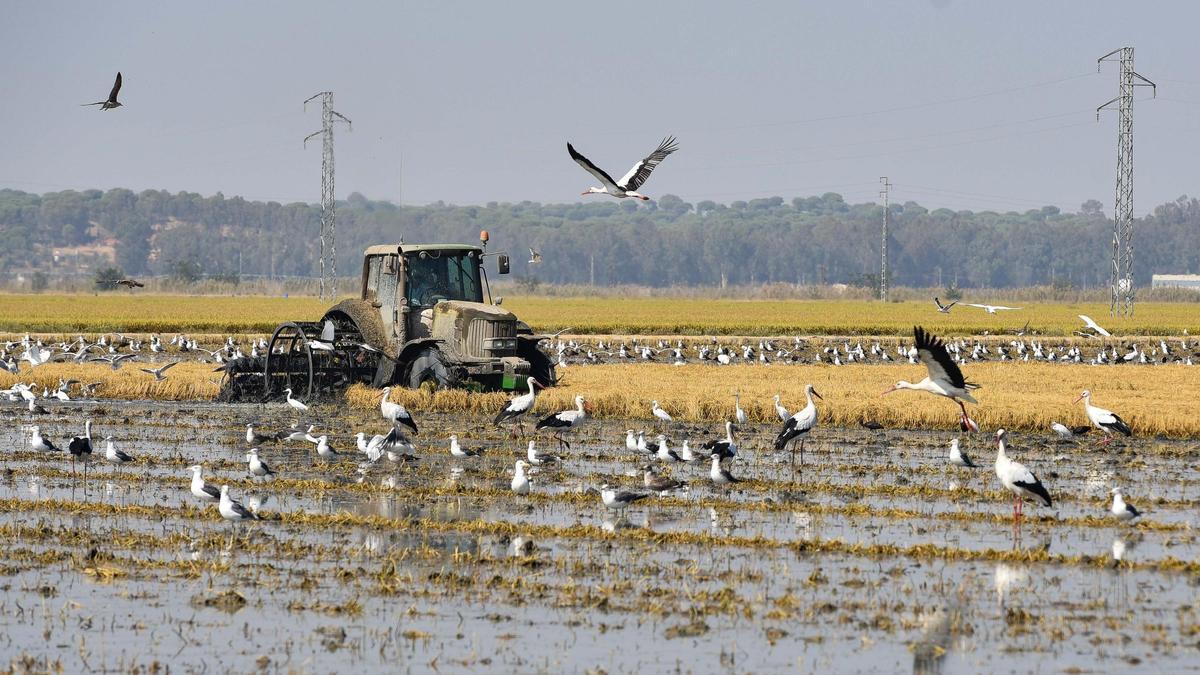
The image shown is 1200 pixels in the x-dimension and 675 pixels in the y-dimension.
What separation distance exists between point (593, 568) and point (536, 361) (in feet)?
52.6

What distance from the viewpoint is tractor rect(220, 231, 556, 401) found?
93.8ft

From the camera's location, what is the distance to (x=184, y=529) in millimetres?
16344

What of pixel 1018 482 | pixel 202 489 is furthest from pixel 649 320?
pixel 1018 482

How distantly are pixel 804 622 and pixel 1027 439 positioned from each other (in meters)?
14.0

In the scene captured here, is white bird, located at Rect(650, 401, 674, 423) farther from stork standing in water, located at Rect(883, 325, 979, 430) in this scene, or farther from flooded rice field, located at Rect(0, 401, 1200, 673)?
stork standing in water, located at Rect(883, 325, 979, 430)

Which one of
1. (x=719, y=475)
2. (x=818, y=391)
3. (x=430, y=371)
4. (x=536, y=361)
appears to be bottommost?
(x=719, y=475)

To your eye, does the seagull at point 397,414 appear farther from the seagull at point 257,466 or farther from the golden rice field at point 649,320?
the golden rice field at point 649,320

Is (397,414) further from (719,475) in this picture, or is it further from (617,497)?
(617,497)

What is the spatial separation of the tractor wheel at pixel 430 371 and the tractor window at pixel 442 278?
101cm

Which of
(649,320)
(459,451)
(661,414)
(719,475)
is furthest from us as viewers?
(649,320)

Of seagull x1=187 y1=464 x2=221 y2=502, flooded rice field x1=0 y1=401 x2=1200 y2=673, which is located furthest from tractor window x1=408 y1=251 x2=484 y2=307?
seagull x1=187 y1=464 x2=221 y2=502

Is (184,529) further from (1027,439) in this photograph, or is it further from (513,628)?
(1027,439)

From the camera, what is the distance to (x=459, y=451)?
21797mm

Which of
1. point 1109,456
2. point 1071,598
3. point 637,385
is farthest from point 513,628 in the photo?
point 637,385
